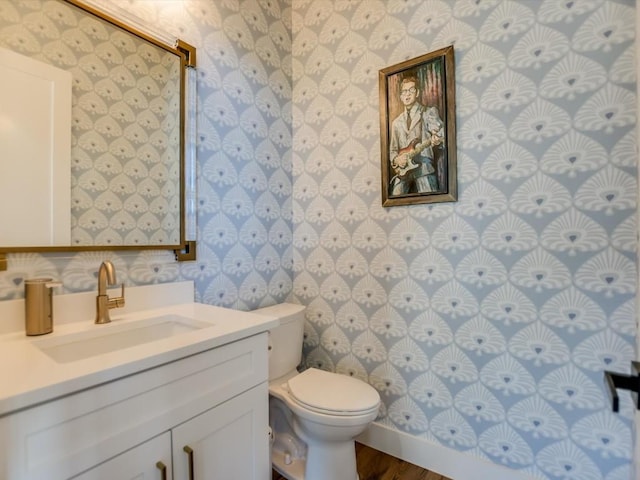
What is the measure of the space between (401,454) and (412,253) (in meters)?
1.01

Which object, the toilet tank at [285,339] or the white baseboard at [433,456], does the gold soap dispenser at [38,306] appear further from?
the white baseboard at [433,456]

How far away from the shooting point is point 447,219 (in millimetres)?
1463

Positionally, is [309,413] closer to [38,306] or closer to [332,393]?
[332,393]

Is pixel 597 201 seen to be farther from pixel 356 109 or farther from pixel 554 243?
pixel 356 109

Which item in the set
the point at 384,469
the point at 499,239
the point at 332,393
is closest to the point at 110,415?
the point at 332,393

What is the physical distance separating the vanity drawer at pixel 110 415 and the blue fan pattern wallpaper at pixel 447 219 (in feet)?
1.94

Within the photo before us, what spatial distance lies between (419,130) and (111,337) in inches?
60.2

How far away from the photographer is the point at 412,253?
1.56 metres

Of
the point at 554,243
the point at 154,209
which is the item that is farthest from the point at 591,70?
the point at 154,209

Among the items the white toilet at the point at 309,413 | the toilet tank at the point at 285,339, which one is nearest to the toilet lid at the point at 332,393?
the white toilet at the point at 309,413

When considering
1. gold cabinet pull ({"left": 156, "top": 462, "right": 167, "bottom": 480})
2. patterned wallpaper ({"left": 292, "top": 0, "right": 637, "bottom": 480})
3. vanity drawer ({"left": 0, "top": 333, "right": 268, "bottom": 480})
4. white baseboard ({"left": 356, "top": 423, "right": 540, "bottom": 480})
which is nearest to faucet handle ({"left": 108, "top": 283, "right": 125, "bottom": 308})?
vanity drawer ({"left": 0, "top": 333, "right": 268, "bottom": 480})

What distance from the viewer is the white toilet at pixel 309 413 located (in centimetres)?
129

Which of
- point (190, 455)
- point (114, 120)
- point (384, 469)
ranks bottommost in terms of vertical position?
point (384, 469)

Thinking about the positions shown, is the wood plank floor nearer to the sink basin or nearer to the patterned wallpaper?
the patterned wallpaper
